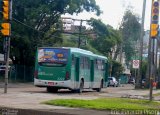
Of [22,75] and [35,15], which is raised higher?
[35,15]

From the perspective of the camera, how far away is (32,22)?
4950 cm

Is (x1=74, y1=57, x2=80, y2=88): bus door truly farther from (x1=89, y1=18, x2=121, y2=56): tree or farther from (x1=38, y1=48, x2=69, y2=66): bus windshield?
(x1=89, y1=18, x2=121, y2=56): tree

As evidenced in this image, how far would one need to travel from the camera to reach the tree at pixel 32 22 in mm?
48594

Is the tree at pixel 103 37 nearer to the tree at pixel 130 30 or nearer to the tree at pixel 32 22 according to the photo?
the tree at pixel 32 22

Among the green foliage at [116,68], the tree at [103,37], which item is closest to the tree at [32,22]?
the tree at [103,37]

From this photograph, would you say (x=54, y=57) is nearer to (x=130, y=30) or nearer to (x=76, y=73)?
(x=76, y=73)

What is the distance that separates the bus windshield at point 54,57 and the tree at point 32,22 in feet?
71.4

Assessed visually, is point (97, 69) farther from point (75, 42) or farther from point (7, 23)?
point (75, 42)

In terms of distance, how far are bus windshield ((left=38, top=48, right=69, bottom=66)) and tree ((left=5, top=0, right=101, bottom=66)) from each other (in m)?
21.8

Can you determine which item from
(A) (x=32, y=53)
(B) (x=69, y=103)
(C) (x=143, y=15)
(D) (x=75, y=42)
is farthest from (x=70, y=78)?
(D) (x=75, y=42)

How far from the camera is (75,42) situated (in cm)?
7688

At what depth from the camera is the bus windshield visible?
2609 cm

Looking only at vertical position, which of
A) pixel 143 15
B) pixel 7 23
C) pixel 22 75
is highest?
pixel 143 15

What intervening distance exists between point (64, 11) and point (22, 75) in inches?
367
